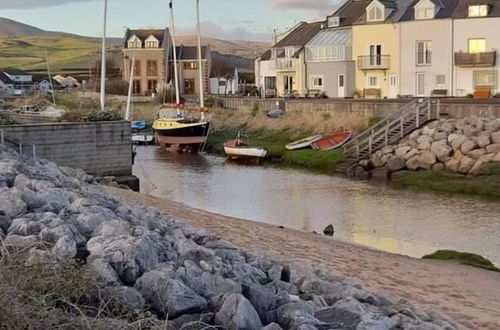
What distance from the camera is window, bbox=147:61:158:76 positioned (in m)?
84.4

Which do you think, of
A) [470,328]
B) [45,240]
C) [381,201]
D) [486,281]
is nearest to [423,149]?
[381,201]

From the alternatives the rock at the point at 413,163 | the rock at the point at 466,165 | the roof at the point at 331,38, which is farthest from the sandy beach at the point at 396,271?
the roof at the point at 331,38

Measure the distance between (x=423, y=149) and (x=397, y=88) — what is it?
1669cm

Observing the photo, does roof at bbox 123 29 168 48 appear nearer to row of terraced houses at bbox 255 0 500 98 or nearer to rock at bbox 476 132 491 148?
row of terraced houses at bbox 255 0 500 98

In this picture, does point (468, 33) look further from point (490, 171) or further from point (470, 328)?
point (470, 328)

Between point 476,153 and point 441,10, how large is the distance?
18.8m

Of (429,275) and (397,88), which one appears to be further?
(397,88)

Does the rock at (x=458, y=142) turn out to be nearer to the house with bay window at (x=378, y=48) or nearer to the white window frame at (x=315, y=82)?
the house with bay window at (x=378, y=48)

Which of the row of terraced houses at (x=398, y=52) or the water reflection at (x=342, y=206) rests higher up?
the row of terraced houses at (x=398, y=52)

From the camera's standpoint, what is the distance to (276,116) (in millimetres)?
48219

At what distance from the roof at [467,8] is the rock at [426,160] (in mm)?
16318

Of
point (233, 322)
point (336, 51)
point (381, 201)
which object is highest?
point (336, 51)

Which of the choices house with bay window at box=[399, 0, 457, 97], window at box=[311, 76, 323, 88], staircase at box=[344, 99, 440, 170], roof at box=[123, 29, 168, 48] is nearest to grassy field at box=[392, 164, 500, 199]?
staircase at box=[344, 99, 440, 170]

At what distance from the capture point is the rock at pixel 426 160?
32531 mm
